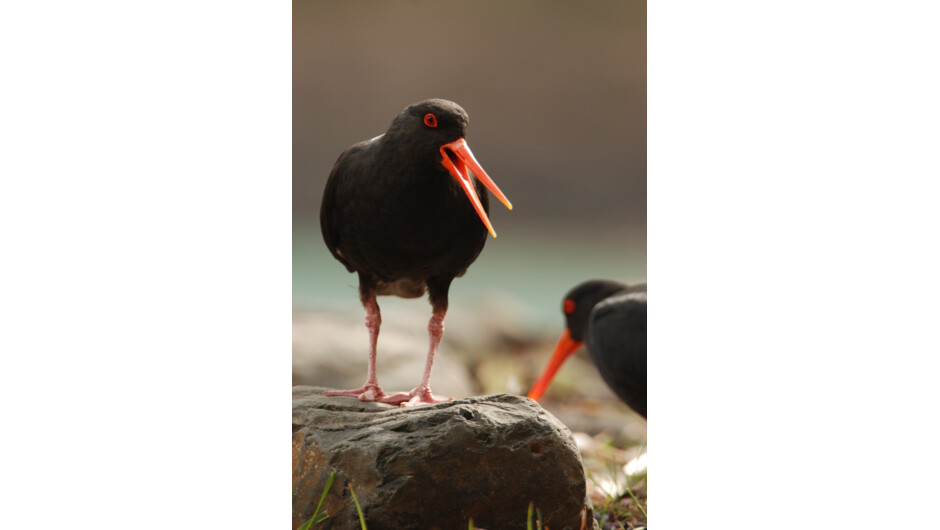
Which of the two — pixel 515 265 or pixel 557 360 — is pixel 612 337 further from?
pixel 515 265

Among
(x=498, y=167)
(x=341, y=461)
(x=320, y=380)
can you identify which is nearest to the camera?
(x=341, y=461)

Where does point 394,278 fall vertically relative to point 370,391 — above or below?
Answer: above

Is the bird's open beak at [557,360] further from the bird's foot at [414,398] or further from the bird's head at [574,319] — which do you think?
the bird's foot at [414,398]

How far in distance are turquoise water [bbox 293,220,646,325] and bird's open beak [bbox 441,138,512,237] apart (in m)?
0.32

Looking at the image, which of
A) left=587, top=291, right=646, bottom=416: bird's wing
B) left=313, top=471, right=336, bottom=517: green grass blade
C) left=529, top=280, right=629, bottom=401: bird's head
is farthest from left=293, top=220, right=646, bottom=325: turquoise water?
left=313, top=471, right=336, bottom=517: green grass blade

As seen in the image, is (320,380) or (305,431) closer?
(305,431)

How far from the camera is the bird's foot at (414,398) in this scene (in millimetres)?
3551

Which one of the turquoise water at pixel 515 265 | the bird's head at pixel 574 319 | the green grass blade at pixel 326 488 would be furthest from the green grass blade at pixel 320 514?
the bird's head at pixel 574 319

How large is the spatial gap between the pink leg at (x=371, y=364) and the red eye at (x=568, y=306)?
0.97 m

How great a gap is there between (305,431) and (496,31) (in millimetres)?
1783

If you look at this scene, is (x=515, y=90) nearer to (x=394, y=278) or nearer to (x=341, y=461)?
(x=394, y=278)

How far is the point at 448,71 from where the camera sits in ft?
11.8
